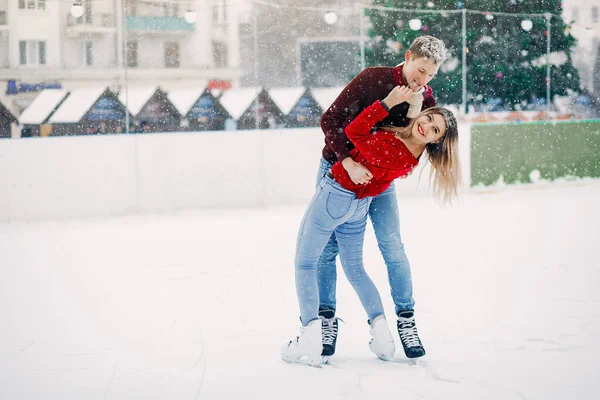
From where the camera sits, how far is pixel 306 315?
257cm

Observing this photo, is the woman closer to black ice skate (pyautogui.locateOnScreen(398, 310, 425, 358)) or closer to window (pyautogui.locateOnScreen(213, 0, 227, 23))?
black ice skate (pyautogui.locateOnScreen(398, 310, 425, 358))

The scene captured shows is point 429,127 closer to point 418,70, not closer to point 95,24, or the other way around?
point 418,70

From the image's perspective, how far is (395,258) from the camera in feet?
8.72

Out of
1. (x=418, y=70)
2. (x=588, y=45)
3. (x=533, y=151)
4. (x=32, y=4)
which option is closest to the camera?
(x=418, y=70)

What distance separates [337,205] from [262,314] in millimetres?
1034

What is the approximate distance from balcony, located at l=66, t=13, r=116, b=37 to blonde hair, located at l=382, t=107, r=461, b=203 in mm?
5196

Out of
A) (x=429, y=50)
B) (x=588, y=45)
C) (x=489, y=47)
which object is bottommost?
(x=429, y=50)

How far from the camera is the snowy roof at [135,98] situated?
→ 7.16 meters

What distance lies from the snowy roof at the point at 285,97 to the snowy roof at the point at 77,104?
5.75 ft

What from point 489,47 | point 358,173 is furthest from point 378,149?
point 489,47

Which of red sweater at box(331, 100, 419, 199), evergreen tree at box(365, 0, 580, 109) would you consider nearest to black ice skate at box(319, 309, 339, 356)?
red sweater at box(331, 100, 419, 199)

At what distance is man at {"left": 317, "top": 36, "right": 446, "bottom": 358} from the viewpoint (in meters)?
2.48

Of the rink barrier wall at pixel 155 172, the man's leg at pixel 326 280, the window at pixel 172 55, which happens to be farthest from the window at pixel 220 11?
the man's leg at pixel 326 280

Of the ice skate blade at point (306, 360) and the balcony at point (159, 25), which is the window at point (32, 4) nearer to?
the balcony at point (159, 25)
